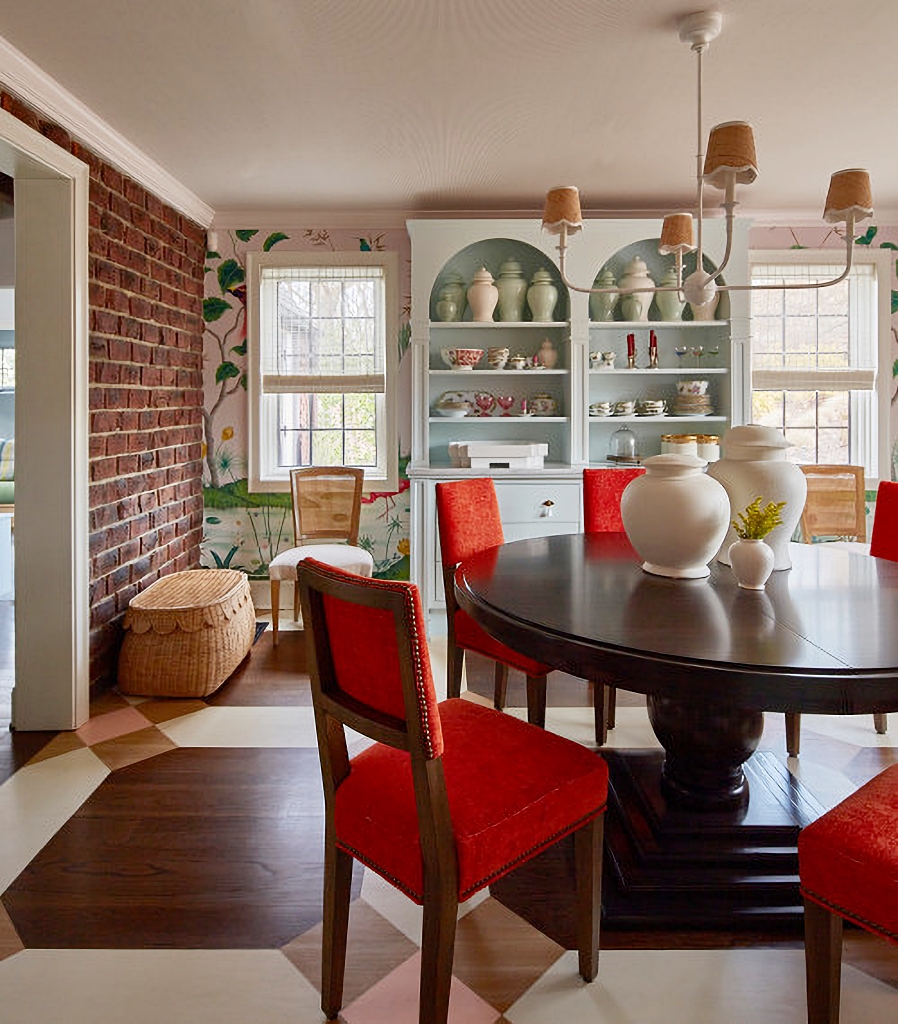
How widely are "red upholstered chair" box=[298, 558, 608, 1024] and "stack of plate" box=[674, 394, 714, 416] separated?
3.22m

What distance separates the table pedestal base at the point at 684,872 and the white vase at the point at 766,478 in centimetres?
70

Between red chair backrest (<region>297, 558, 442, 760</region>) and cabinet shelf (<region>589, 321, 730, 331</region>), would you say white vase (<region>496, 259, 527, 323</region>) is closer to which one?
cabinet shelf (<region>589, 321, 730, 331</region>)

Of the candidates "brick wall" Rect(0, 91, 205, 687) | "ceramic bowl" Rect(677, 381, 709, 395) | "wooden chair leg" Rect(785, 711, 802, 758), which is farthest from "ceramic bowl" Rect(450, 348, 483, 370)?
"wooden chair leg" Rect(785, 711, 802, 758)

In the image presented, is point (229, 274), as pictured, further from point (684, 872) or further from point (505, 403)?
point (684, 872)

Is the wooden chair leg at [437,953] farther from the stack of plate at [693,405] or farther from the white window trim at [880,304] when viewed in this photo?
the white window trim at [880,304]

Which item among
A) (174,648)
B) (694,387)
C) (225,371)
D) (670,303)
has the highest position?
(670,303)

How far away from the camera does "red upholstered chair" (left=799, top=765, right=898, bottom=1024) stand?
50.1 inches

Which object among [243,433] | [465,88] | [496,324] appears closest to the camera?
[465,88]

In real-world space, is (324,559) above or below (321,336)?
below

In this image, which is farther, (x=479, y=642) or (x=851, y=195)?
(x=479, y=642)

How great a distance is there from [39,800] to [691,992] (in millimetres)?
1966

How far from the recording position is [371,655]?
1397 mm

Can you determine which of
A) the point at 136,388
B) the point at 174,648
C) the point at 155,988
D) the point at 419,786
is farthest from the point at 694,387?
the point at 155,988

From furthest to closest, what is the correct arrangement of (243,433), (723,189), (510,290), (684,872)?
(243,433), (510,290), (723,189), (684,872)
